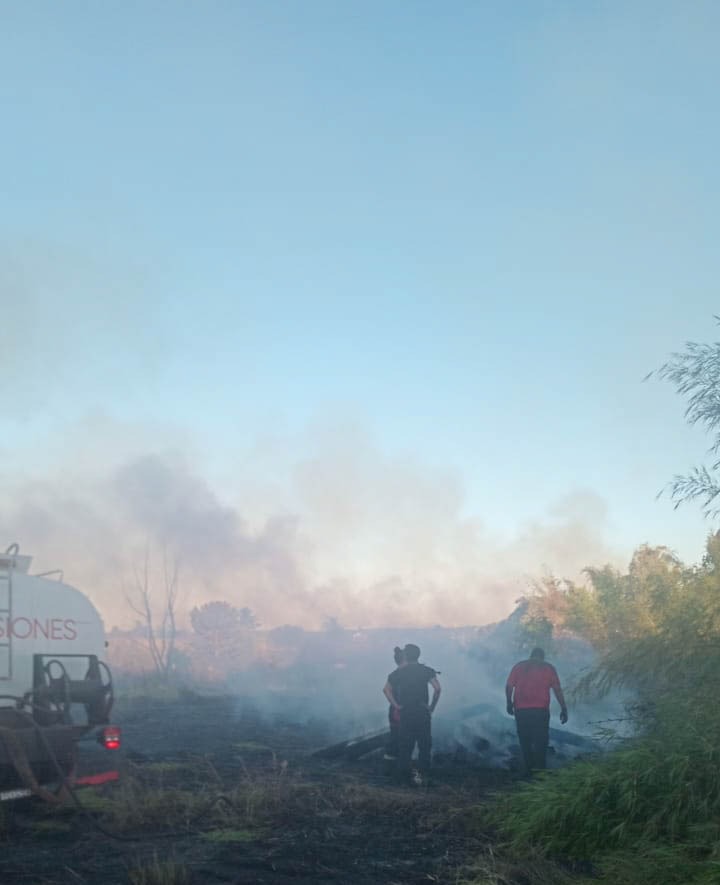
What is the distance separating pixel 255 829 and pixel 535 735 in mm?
4635

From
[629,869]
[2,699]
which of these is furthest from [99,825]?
[629,869]

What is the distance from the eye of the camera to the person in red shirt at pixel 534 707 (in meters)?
11.8

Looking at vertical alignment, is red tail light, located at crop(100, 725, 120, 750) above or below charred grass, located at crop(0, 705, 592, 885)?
above

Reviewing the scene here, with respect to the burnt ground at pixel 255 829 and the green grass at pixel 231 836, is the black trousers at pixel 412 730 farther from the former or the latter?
the green grass at pixel 231 836

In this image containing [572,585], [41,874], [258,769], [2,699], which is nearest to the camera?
[41,874]

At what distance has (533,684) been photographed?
11891 millimetres

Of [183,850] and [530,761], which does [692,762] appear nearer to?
[183,850]

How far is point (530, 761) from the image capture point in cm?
1180

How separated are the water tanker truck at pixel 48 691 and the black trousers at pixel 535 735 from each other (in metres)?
5.29

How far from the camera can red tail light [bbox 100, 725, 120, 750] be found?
30.9 ft

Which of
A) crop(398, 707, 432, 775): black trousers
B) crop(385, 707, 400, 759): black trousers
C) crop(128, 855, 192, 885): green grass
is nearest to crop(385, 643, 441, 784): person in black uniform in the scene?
crop(398, 707, 432, 775): black trousers

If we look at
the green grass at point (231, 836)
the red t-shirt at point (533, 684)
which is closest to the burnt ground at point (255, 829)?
the green grass at point (231, 836)

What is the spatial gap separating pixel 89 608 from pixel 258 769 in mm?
4040

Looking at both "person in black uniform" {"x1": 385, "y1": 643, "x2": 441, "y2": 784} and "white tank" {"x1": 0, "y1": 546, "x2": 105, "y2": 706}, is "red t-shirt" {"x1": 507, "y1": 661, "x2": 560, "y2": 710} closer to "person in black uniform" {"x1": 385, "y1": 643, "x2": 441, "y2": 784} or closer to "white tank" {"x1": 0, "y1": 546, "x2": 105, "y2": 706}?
"person in black uniform" {"x1": 385, "y1": 643, "x2": 441, "y2": 784}
